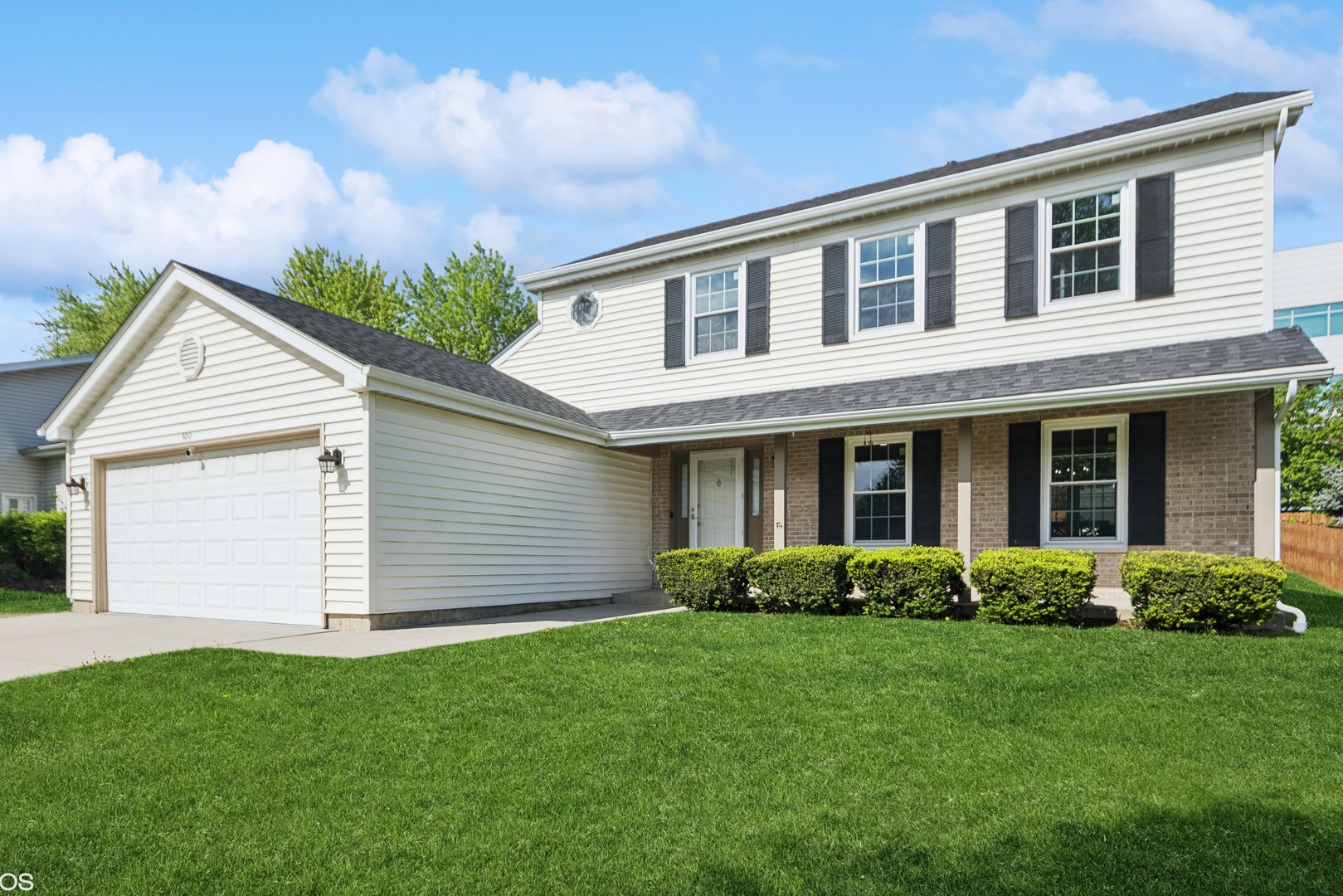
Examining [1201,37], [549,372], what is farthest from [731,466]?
[1201,37]

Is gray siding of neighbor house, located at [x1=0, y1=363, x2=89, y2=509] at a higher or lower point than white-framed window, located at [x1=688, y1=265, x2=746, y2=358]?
lower

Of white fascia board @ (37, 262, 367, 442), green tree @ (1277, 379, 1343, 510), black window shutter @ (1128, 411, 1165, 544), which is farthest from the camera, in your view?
green tree @ (1277, 379, 1343, 510)

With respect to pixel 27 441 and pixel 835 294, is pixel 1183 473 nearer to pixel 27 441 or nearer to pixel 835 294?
pixel 835 294

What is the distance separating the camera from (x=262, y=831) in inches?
151

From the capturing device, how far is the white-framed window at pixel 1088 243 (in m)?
10.9

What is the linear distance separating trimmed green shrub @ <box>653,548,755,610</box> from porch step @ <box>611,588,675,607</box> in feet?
5.10

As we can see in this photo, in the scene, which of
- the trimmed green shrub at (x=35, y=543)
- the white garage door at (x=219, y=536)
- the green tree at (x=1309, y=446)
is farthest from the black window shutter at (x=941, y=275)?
the trimmed green shrub at (x=35, y=543)

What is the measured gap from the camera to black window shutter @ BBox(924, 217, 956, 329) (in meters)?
12.1

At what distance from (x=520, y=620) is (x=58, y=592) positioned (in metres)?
12.1

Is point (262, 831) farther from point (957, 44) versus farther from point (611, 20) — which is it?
point (957, 44)

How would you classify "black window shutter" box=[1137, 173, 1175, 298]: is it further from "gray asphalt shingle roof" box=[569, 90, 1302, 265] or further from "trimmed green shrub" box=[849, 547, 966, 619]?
"trimmed green shrub" box=[849, 547, 966, 619]

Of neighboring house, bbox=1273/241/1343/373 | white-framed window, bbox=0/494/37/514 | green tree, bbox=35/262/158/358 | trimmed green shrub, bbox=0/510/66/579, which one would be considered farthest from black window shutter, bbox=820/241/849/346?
green tree, bbox=35/262/158/358

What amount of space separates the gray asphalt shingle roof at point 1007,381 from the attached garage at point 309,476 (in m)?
2.26

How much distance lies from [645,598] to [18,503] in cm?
1982
